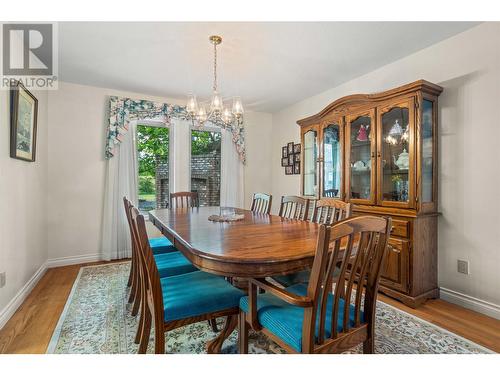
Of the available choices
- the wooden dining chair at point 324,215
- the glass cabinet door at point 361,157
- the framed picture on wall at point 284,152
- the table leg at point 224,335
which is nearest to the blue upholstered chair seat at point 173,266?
the table leg at point 224,335

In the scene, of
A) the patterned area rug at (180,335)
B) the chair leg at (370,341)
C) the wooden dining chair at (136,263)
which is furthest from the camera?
the wooden dining chair at (136,263)

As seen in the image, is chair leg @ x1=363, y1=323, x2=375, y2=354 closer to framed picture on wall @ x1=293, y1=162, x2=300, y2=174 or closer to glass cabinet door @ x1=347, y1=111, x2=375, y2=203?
glass cabinet door @ x1=347, y1=111, x2=375, y2=203

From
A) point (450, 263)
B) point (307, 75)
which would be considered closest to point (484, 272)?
point (450, 263)

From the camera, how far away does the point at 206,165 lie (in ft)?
14.2

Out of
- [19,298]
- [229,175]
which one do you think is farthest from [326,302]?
[229,175]

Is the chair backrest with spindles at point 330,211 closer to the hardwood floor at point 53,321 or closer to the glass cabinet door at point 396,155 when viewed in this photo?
the glass cabinet door at point 396,155

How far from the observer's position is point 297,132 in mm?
4230

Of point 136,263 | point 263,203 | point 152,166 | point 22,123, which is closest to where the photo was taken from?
point 136,263

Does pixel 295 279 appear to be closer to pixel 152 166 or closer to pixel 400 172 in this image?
pixel 400 172

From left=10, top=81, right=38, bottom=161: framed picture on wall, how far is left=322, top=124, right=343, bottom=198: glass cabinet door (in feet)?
9.94

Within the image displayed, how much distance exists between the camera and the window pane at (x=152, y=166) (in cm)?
387

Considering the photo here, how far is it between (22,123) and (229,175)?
105 inches

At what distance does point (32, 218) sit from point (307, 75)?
3.36 meters

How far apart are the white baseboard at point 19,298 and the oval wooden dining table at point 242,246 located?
1.34 meters
